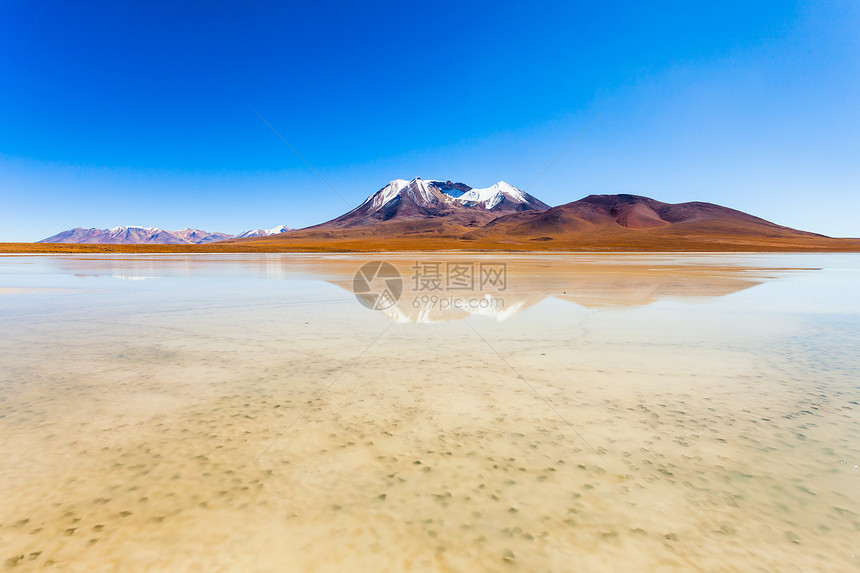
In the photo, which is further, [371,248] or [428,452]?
[371,248]

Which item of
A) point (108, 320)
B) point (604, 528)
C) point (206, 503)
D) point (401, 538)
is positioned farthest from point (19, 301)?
point (604, 528)

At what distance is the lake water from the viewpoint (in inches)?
92.6

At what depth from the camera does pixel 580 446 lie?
350 cm

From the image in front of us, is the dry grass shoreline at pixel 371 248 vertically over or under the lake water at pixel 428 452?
over

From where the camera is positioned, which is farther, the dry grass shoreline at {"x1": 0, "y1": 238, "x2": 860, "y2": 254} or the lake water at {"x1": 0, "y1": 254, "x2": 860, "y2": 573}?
the dry grass shoreline at {"x1": 0, "y1": 238, "x2": 860, "y2": 254}

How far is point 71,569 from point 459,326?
6.83 meters

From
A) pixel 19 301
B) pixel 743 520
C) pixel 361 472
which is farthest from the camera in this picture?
pixel 19 301

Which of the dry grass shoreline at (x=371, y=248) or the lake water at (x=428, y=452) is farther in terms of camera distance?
the dry grass shoreline at (x=371, y=248)

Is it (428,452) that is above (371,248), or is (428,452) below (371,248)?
below

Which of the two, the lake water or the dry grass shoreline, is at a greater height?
the dry grass shoreline

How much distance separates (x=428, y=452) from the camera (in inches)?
133

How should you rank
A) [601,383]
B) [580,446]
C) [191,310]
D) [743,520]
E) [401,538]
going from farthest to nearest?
[191,310], [601,383], [580,446], [743,520], [401,538]

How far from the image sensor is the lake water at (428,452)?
2.35 meters

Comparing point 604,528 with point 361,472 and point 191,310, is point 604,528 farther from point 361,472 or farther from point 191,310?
point 191,310
